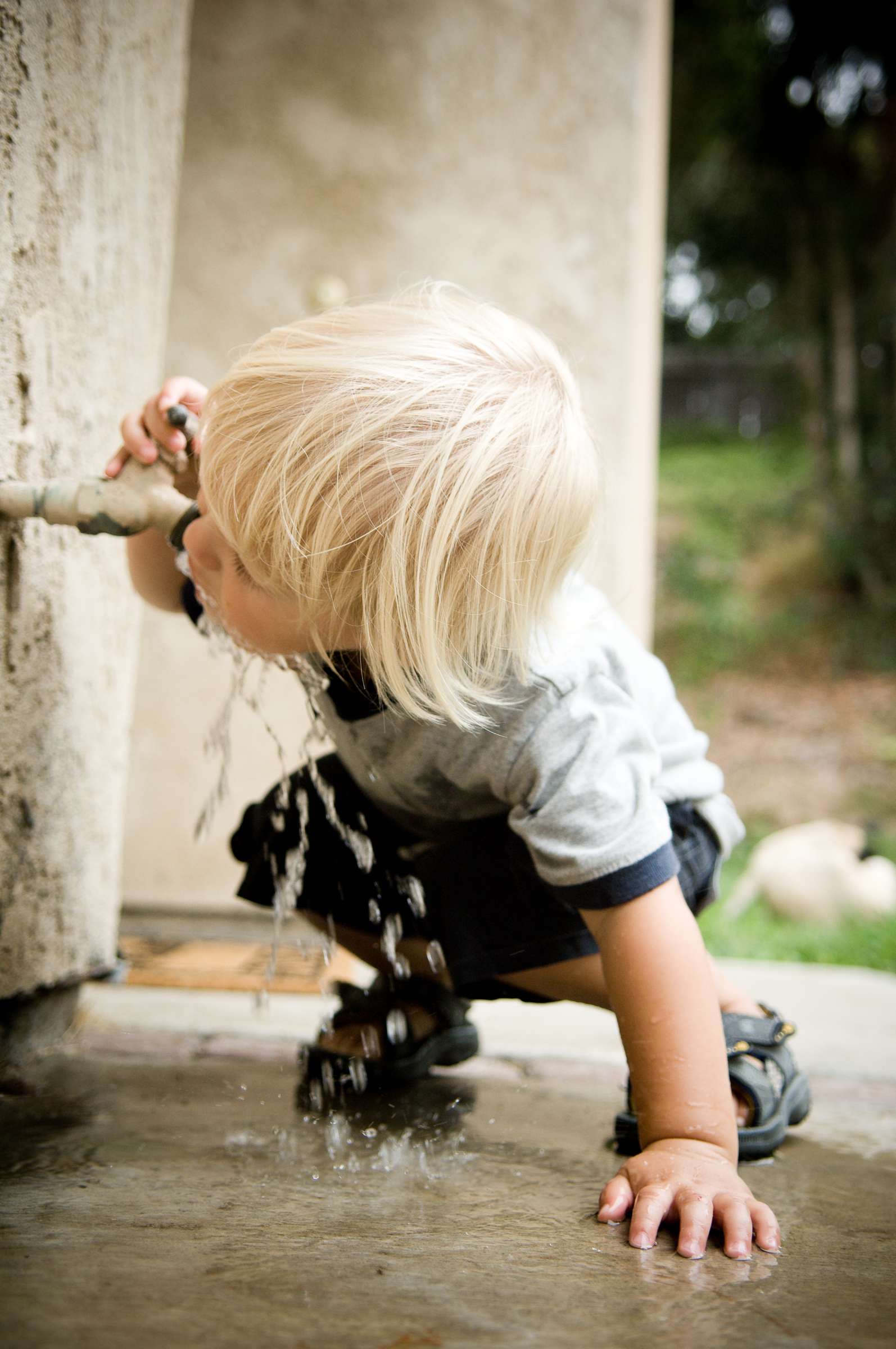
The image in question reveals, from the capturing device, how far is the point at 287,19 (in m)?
2.69

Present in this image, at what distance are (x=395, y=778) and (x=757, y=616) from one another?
25.4ft

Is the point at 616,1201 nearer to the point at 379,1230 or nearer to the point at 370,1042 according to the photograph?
the point at 379,1230

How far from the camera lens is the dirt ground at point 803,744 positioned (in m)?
6.43

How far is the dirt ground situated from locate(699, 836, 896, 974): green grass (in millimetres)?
2320

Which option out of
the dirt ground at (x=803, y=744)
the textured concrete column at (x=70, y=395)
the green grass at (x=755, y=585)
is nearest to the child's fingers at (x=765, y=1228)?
the textured concrete column at (x=70, y=395)

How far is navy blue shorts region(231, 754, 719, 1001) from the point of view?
1231 millimetres

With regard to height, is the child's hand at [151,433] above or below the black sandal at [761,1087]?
above

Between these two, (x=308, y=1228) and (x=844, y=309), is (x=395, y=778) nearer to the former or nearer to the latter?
(x=308, y=1228)

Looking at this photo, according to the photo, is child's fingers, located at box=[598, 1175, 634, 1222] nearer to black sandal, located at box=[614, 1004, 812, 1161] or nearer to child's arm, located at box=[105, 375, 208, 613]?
black sandal, located at box=[614, 1004, 812, 1161]

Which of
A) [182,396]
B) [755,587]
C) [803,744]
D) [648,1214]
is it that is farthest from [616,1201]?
[755,587]

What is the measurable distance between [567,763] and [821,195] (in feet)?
30.8

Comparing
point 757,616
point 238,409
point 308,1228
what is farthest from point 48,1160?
point 757,616

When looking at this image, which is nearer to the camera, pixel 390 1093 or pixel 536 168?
pixel 390 1093

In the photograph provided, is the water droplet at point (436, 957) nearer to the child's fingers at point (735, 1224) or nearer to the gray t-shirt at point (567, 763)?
the gray t-shirt at point (567, 763)
